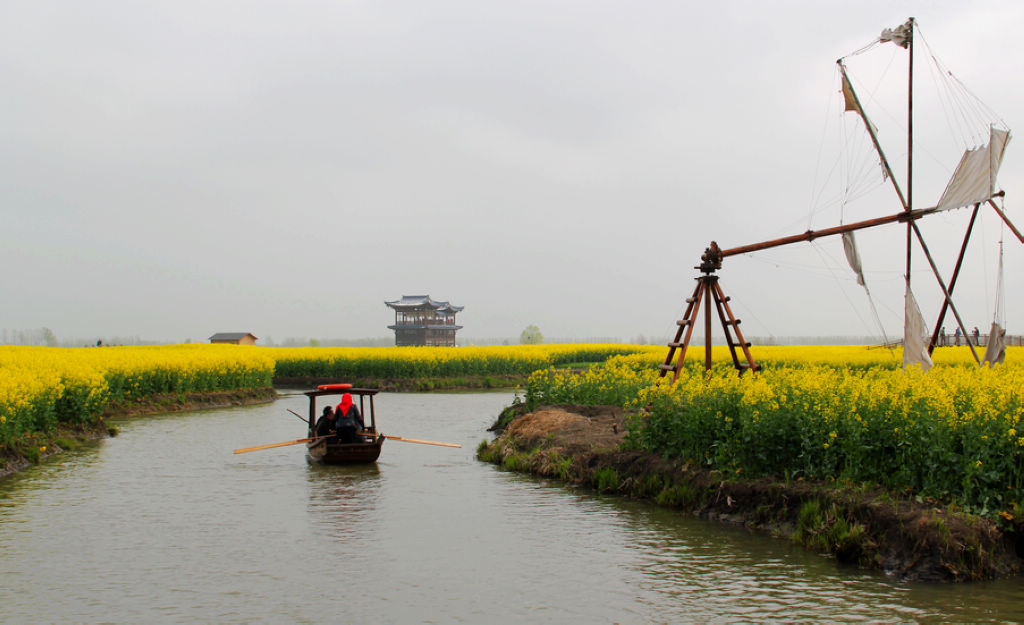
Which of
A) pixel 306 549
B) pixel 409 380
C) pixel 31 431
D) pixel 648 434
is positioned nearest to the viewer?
pixel 306 549

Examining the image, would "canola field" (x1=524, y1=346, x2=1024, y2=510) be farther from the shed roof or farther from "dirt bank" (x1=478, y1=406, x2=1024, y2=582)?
the shed roof

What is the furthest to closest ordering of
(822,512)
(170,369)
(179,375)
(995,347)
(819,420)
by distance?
(179,375) → (170,369) → (995,347) → (819,420) → (822,512)

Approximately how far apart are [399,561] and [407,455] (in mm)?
10870

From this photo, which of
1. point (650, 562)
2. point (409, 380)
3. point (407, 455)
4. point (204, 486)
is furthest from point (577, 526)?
point (409, 380)

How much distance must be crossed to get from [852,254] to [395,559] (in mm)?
12331

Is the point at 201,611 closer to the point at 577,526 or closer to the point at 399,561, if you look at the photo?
the point at 399,561

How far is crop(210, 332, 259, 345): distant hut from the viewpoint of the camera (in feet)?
358

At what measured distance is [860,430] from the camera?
11820mm

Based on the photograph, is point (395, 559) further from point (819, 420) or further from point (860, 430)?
point (860, 430)

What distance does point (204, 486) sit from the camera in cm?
1733

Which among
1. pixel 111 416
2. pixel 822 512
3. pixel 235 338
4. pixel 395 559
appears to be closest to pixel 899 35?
pixel 822 512

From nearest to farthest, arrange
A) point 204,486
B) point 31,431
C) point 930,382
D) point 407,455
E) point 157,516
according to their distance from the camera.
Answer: point 930,382
point 157,516
point 204,486
point 31,431
point 407,455

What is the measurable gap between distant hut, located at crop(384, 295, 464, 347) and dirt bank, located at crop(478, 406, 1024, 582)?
249 feet

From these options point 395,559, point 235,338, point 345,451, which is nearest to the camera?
point 395,559
